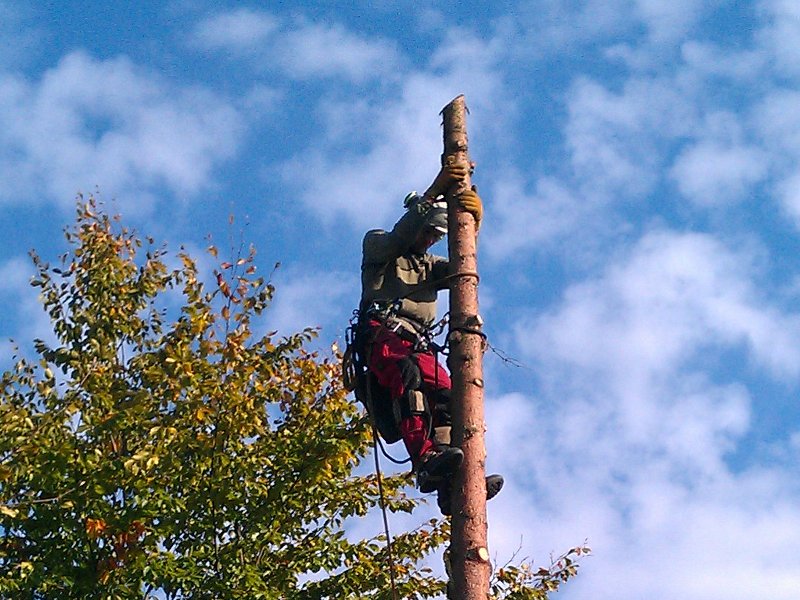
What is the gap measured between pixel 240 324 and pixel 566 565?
4.12 metres

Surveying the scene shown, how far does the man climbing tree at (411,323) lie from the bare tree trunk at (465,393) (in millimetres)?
170

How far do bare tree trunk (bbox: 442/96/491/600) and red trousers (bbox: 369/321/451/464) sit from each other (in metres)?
0.43

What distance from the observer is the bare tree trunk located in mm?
4238

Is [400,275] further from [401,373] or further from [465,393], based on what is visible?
[465,393]

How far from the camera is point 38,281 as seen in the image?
9.89m

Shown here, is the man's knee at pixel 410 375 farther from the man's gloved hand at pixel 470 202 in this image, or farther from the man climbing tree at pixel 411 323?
the man's gloved hand at pixel 470 202

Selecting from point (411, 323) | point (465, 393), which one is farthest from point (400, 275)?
point (465, 393)

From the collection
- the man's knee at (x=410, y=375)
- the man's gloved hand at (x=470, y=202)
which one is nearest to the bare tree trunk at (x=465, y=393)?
the man's gloved hand at (x=470, y=202)

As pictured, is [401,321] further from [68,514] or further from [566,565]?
[566,565]

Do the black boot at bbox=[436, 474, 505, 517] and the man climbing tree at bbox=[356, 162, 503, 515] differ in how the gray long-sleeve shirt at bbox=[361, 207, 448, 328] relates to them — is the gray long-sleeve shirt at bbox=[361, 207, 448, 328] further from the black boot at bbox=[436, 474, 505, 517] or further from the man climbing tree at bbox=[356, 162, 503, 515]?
the black boot at bbox=[436, 474, 505, 517]

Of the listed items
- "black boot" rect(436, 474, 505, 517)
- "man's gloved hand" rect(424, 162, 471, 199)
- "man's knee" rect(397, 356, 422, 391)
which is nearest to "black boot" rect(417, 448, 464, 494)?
"black boot" rect(436, 474, 505, 517)

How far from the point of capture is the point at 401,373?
5.27 metres

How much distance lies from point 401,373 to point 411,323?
417 mm

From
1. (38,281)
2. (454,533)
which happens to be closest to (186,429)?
(38,281)
